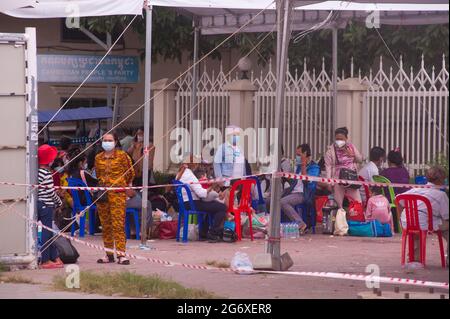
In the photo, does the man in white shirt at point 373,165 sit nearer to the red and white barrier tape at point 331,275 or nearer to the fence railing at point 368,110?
the fence railing at point 368,110

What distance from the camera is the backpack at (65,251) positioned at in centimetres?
1314

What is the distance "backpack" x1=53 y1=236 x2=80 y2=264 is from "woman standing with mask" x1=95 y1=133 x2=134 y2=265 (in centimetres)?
40

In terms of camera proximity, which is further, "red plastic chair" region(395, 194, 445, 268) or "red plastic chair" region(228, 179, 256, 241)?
"red plastic chair" region(228, 179, 256, 241)

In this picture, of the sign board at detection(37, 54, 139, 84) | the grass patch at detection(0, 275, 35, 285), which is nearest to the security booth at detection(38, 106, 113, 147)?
the sign board at detection(37, 54, 139, 84)

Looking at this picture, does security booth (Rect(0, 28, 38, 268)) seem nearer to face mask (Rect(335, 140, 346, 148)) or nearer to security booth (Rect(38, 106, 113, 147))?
face mask (Rect(335, 140, 346, 148))

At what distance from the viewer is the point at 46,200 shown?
42.4 ft

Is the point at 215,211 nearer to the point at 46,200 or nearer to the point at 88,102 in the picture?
the point at 46,200

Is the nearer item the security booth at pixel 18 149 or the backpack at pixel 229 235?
the security booth at pixel 18 149

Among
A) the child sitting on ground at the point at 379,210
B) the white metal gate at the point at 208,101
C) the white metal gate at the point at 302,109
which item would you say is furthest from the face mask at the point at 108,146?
the white metal gate at the point at 208,101

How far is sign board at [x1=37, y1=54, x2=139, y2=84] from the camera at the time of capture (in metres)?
21.0

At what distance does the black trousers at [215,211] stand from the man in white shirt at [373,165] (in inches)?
97.5

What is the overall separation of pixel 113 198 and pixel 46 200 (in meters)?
0.81

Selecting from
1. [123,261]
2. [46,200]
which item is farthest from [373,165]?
[46,200]
